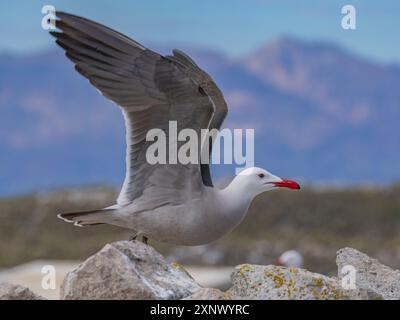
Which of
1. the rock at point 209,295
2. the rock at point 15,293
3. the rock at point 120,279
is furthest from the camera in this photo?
the rock at point 15,293

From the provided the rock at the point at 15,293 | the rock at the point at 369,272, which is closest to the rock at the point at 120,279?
the rock at the point at 15,293

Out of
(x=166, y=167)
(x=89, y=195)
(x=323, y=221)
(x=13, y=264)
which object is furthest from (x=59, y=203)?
(x=166, y=167)

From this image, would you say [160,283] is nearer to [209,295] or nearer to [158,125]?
[209,295]

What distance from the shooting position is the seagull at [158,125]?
971cm

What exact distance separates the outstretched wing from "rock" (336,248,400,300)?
63.7 inches

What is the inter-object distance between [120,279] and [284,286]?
136 centimetres

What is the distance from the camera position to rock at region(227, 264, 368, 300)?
25.8 feet

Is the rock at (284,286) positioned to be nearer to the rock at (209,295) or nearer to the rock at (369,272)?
the rock at (209,295)

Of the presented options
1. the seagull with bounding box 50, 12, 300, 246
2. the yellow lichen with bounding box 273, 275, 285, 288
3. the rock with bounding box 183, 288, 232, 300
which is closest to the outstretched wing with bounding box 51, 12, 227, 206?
the seagull with bounding box 50, 12, 300, 246

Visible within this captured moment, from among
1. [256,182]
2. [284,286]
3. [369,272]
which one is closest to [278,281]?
[284,286]

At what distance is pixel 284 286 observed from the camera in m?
7.97

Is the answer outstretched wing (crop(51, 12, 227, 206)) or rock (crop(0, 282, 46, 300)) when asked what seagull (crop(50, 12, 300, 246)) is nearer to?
outstretched wing (crop(51, 12, 227, 206))

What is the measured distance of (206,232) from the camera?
967 centimetres
